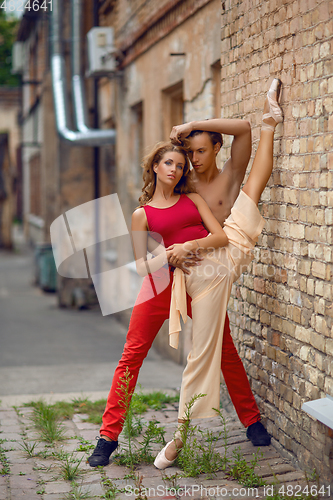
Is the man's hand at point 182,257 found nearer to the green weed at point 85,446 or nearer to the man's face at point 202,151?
the man's face at point 202,151

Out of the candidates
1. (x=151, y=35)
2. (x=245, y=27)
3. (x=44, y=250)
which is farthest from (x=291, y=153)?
(x=44, y=250)

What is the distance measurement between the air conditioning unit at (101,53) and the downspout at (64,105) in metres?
1.14

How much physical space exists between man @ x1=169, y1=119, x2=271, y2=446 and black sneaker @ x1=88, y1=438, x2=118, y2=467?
79 centimetres

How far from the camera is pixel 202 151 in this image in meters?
3.40

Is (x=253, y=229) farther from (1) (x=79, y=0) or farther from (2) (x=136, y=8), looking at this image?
(1) (x=79, y=0)

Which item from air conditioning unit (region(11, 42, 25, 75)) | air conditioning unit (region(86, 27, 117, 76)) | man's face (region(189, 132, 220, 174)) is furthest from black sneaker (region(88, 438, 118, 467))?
air conditioning unit (region(11, 42, 25, 75))

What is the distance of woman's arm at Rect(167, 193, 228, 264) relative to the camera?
322 cm

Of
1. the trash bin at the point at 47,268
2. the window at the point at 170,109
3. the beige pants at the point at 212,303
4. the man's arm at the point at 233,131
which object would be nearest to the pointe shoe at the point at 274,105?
the man's arm at the point at 233,131

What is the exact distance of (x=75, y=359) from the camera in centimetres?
690

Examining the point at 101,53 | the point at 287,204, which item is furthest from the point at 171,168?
the point at 101,53

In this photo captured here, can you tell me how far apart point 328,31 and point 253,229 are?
107 centimetres

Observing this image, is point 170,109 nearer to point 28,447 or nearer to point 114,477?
point 28,447

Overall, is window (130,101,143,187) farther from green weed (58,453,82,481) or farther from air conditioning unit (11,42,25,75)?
air conditioning unit (11,42,25,75)

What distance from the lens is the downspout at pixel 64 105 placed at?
9781mm
